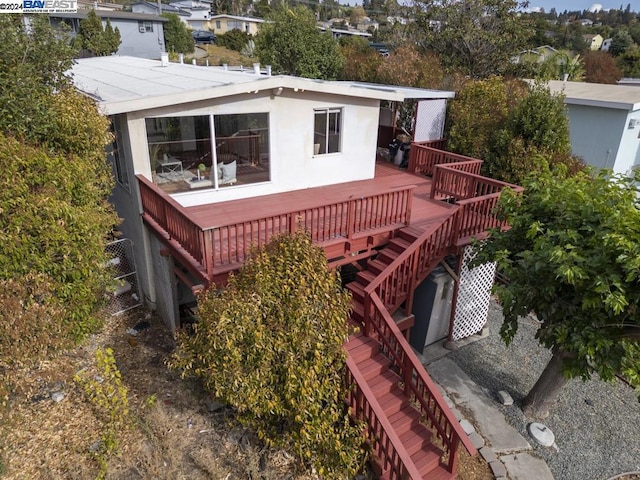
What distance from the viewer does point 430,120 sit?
15.0 metres

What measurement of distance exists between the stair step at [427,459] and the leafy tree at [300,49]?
27.1 metres

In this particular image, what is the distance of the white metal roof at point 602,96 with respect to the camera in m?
17.3

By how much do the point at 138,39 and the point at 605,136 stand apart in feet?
156

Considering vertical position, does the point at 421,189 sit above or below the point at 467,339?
above

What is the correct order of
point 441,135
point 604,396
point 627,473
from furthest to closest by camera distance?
1. point 441,135
2. point 604,396
3. point 627,473

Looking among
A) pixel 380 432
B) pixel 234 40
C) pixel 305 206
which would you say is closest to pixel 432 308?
pixel 305 206

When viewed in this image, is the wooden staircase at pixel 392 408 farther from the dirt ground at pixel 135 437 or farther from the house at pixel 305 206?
the dirt ground at pixel 135 437

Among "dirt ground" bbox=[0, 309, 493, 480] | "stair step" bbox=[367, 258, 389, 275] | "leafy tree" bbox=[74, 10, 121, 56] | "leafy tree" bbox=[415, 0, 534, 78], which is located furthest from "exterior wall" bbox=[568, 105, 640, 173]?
"leafy tree" bbox=[74, 10, 121, 56]

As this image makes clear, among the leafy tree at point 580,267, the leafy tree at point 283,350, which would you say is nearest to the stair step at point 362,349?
the leafy tree at point 283,350

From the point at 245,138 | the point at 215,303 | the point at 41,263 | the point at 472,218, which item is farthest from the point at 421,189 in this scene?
the point at 41,263

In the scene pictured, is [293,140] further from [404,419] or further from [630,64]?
[630,64]

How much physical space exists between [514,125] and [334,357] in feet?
35.2

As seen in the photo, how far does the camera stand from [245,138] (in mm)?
10602

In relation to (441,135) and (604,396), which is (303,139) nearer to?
(441,135)
